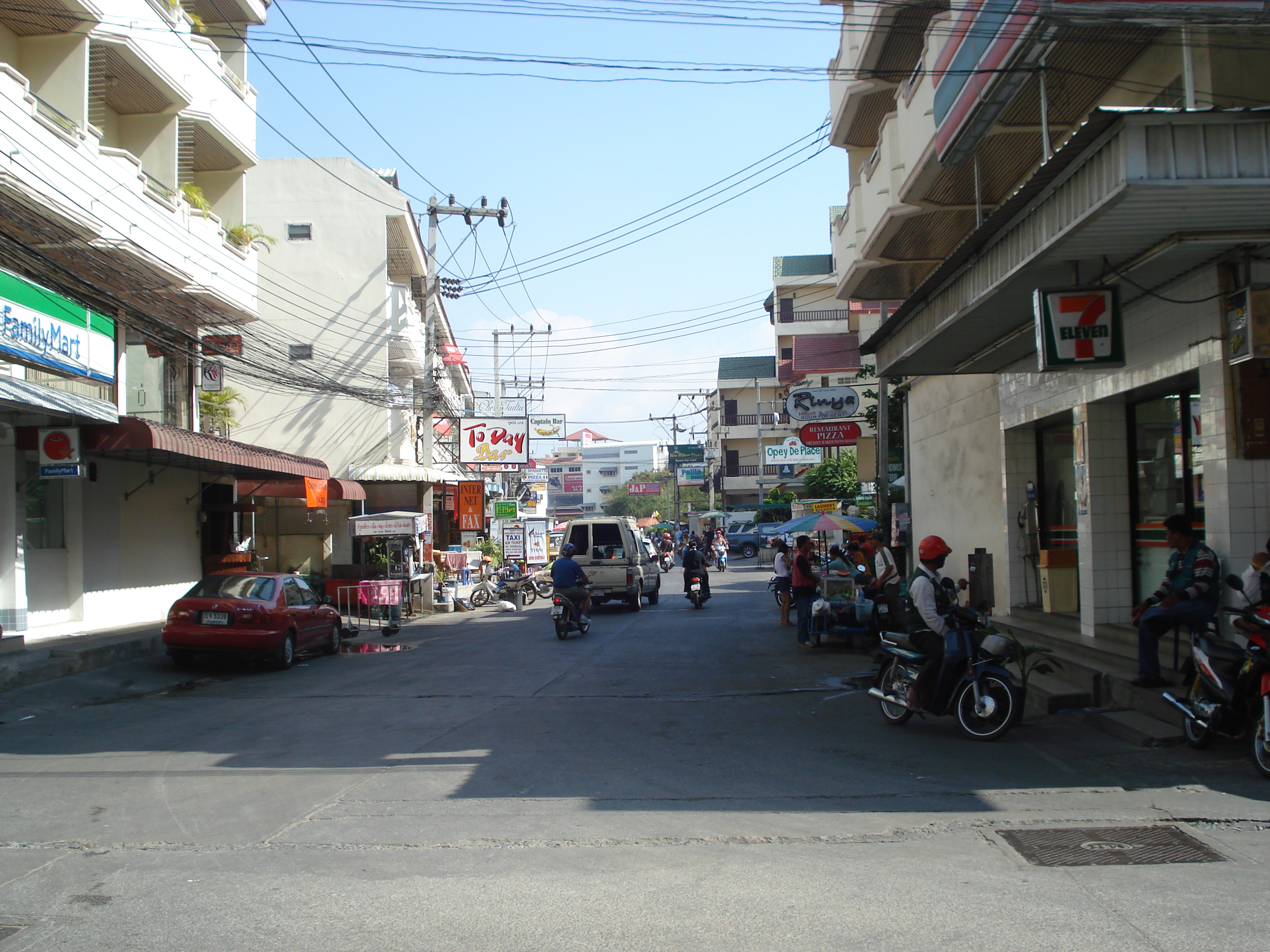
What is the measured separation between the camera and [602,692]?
11.9 metres

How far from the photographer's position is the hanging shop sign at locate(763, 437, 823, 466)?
5803 cm

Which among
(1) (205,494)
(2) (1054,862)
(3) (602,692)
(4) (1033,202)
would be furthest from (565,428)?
(2) (1054,862)

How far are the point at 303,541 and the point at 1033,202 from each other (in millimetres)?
24541

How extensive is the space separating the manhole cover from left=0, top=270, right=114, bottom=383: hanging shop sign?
12785 mm

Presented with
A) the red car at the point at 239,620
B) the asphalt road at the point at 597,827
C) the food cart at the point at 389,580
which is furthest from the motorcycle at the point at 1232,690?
the food cart at the point at 389,580

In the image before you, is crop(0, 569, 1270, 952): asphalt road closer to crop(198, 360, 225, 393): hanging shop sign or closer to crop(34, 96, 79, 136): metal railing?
crop(34, 96, 79, 136): metal railing

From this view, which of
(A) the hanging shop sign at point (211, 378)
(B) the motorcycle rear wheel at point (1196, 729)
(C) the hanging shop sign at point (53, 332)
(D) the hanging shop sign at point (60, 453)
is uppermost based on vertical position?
(A) the hanging shop sign at point (211, 378)

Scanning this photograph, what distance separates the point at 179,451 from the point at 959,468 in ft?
44.2

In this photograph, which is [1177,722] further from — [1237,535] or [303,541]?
[303,541]

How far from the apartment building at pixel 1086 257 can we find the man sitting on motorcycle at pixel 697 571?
8795 millimetres

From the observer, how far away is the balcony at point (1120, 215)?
7152 millimetres

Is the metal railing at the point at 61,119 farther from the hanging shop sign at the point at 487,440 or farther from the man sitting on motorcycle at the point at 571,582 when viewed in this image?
the hanging shop sign at the point at 487,440

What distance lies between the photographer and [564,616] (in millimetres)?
18766

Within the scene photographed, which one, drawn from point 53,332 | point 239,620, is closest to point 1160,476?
point 239,620
